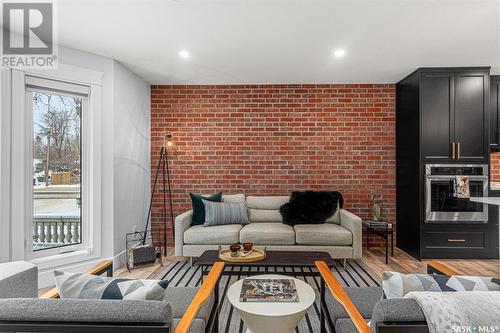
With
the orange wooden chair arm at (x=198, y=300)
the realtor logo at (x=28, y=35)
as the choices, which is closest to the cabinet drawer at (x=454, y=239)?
the orange wooden chair arm at (x=198, y=300)

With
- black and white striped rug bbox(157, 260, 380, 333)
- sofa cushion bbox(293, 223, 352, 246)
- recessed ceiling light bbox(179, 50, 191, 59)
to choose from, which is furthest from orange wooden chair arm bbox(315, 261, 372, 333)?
recessed ceiling light bbox(179, 50, 191, 59)

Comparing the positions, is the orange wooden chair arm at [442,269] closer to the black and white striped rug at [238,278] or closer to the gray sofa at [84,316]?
the black and white striped rug at [238,278]

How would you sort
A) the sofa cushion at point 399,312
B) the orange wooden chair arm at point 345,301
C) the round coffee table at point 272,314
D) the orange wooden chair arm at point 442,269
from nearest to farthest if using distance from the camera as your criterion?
the sofa cushion at point 399,312 → the orange wooden chair arm at point 345,301 → the round coffee table at point 272,314 → the orange wooden chair arm at point 442,269

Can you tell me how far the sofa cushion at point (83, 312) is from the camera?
104 cm

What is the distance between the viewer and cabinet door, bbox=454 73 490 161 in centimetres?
379

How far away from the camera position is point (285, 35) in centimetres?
290

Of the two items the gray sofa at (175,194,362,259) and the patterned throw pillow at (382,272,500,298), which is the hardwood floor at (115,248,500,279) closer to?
the gray sofa at (175,194,362,259)

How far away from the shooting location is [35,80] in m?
2.98

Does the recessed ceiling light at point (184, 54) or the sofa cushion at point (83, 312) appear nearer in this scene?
the sofa cushion at point (83, 312)

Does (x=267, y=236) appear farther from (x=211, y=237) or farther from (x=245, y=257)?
(x=245, y=257)

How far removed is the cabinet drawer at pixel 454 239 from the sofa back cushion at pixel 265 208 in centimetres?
196

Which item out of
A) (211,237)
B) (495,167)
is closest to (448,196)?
(495,167)

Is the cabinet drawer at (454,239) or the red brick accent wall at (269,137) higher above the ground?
the red brick accent wall at (269,137)

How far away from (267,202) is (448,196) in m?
2.43
